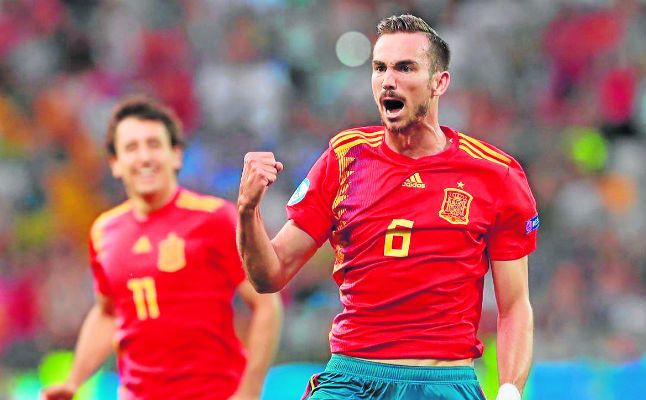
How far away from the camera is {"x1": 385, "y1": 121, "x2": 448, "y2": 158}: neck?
16.7 ft

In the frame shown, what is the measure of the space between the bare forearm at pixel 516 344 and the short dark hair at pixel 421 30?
3.28ft

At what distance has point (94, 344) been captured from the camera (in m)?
6.93

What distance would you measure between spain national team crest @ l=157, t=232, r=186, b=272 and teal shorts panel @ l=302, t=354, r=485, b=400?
74.2 inches

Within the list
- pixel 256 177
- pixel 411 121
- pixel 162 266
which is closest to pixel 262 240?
pixel 256 177

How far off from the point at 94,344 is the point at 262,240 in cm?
247

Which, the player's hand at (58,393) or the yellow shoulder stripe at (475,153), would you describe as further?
the player's hand at (58,393)

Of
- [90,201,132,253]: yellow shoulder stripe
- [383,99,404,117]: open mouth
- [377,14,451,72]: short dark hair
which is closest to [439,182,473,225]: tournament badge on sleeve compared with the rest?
[383,99,404,117]: open mouth

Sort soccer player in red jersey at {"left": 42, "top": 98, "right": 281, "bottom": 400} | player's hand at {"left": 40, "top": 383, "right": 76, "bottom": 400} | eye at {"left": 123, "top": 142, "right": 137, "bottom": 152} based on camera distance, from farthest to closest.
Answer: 1. eye at {"left": 123, "top": 142, "right": 137, "bottom": 152}
2. soccer player in red jersey at {"left": 42, "top": 98, "right": 281, "bottom": 400}
3. player's hand at {"left": 40, "top": 383, "right": 76, "bottom": 400}

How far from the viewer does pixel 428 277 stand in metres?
4.90

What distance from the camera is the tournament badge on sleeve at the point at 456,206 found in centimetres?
495

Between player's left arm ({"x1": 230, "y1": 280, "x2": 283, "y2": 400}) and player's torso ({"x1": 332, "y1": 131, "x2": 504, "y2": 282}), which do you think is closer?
player's torso ({"x1": 332, "y1": 131, "x2": 504, "y2": 282})

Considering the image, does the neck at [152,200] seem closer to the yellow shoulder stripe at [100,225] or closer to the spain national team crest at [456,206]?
the yellow shoulder stripe at [100,225]

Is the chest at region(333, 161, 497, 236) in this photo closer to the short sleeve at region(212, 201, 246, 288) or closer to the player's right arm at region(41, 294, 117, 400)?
the short sleeve at region(212, 201, 246, 288)

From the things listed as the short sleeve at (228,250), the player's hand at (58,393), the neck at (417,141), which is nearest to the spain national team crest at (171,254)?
the short sleeve at (228,250)
